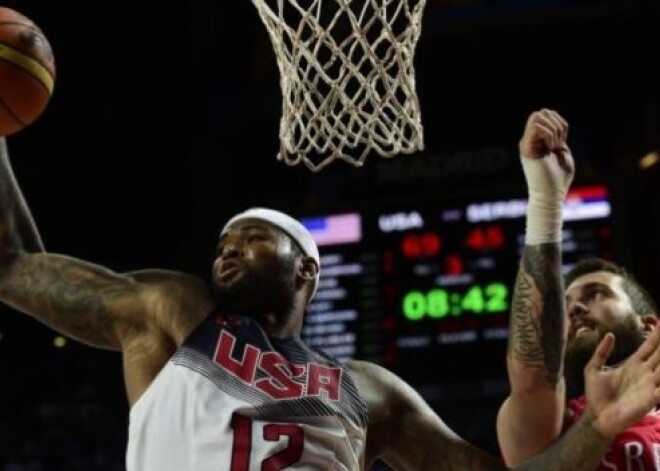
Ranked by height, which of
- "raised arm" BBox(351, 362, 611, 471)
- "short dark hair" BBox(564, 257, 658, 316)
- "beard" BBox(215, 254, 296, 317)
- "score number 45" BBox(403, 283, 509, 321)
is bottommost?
"score number 45" BBox(403, 283, 509, 321)

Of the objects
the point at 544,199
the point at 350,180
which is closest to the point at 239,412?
the point at 544,199

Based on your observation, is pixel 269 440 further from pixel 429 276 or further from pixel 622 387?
pixel 429 276

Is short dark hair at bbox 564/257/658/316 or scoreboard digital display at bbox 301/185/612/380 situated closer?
short dark hair at bbox 564/257/658/316

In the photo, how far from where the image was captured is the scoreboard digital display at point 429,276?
5980 mm

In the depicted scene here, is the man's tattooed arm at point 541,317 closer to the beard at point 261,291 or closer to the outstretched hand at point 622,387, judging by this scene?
the outstretched hand at point 622,387

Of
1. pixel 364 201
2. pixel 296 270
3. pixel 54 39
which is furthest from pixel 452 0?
pixel 296 270

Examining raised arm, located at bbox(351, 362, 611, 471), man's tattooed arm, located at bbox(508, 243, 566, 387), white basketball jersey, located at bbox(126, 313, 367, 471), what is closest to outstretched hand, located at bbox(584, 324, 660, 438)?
man's tattooed arm, located at bbox(508, 243, 566, 387)

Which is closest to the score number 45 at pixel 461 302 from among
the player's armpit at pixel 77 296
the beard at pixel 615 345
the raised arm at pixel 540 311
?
the beard at pixel 615 345

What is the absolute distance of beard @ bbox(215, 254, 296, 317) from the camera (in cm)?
302

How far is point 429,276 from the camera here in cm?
607

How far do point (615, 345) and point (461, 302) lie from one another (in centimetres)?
283

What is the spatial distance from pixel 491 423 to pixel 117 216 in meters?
2.96

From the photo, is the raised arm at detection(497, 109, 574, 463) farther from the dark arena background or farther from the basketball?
the dark arena background

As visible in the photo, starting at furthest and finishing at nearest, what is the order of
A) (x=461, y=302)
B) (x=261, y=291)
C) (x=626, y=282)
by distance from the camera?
(x=461, y=302) → (x=626, y=282) → (x=261, y=291)
